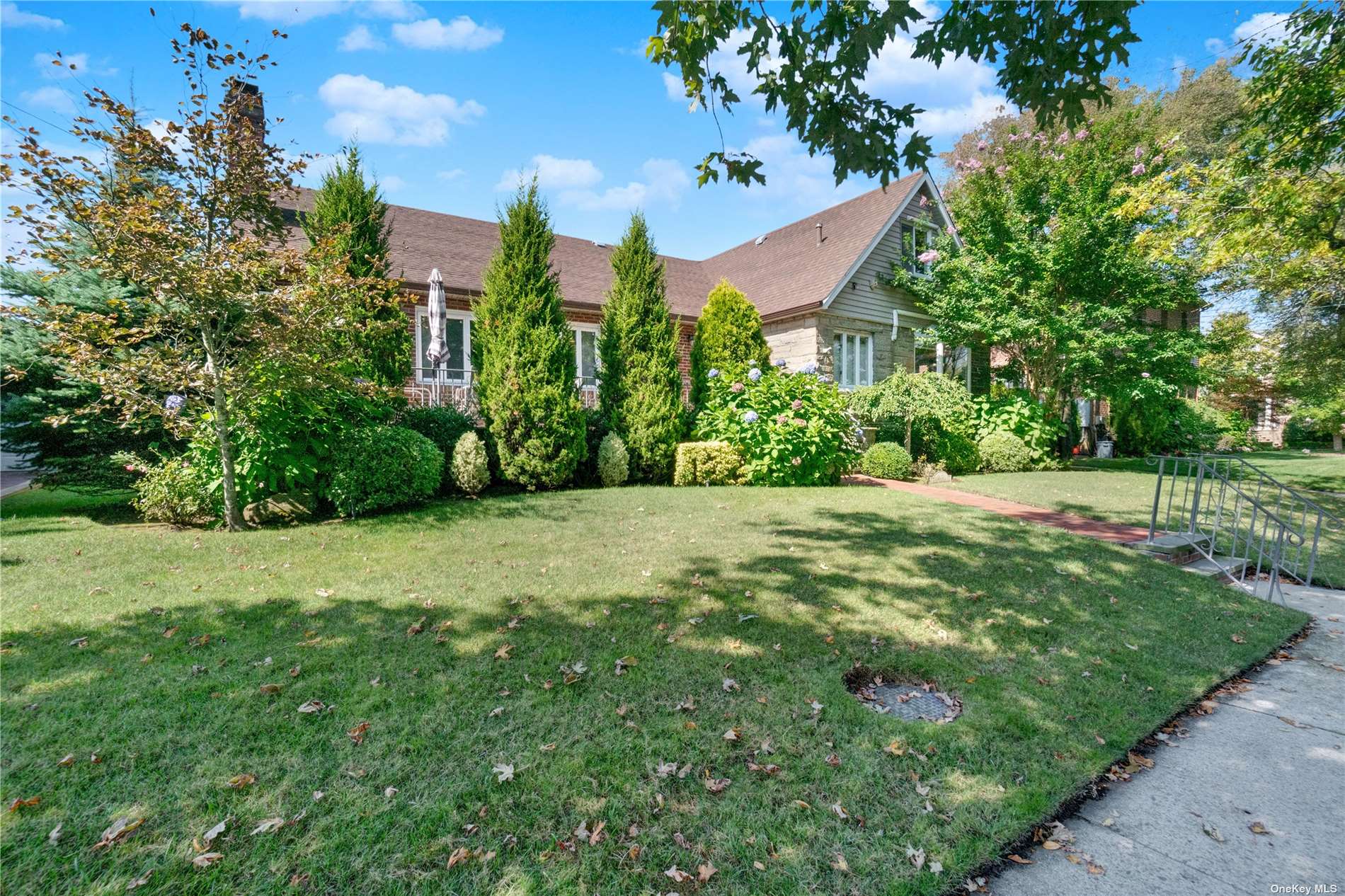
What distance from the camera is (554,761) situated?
2.76 m

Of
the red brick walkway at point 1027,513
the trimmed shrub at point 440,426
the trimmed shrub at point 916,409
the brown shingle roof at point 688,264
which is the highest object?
the brown shingle roof at point 688,264

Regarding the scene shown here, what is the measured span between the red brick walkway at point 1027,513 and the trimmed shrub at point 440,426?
26.1ft

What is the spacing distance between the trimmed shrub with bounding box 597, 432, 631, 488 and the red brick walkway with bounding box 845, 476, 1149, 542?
497cm

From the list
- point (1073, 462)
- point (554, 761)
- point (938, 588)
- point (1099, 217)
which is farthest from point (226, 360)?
point (1073, 462)

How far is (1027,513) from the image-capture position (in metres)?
9.11

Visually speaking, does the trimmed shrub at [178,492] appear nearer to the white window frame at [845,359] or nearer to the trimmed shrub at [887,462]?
the trimmed shrub at [887,462]

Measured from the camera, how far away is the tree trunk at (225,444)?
6414mm

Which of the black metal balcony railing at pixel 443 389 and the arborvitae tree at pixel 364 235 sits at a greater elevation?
the arborvitae tree at pixel 364 235

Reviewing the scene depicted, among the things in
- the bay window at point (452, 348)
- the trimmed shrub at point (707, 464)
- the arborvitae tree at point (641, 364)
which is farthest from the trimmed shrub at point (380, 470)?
the bay window at point (452, 348)

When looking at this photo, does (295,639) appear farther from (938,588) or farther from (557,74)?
(557,74)

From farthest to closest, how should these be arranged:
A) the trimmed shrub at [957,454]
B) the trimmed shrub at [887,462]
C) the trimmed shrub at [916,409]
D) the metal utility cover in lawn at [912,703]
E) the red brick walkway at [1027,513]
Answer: the trimmed shrub at [957,454] → the trimmed shrub at [916,409] → the trimmed shrub at [887,462] → the red brick walkway at [1027,513] → the metal utility cover in lawn at [912,703]

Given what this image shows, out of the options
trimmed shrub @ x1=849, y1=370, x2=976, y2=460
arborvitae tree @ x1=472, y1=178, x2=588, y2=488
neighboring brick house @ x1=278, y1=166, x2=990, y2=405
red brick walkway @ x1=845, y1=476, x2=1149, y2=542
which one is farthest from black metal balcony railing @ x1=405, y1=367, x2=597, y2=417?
trimmed shrub @ x1=849, y1=370, x2=976, y2=460

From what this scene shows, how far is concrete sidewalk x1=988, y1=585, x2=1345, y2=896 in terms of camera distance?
222cm

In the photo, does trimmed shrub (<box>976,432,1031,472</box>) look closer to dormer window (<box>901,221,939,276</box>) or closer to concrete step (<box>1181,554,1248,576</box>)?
dormer window (<box>901,221,939,276</box>)
